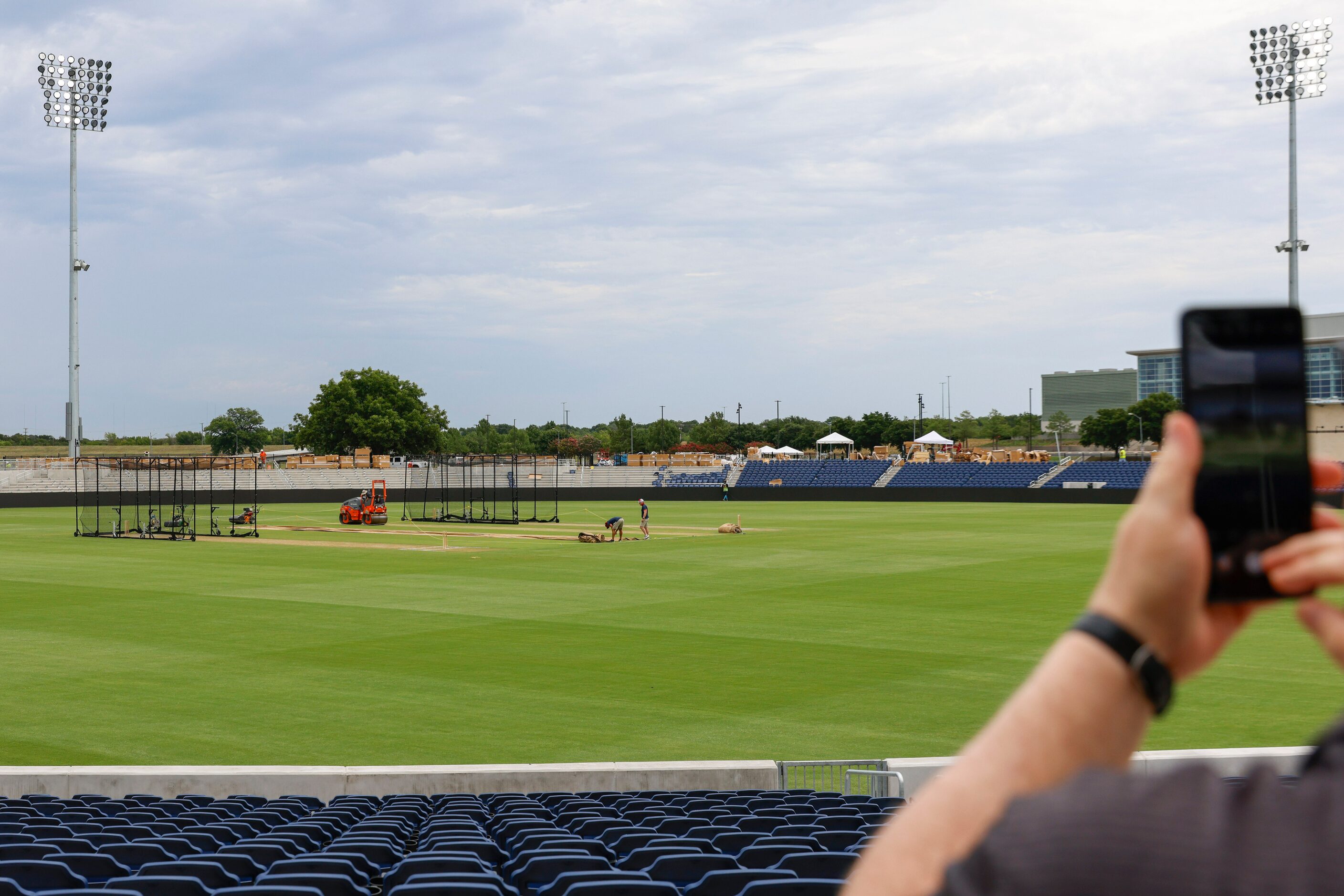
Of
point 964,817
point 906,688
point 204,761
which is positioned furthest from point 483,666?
point 964,817

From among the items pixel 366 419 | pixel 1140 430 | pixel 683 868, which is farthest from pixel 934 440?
pixel 683 868

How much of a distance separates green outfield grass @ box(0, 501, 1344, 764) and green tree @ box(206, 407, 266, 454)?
154m

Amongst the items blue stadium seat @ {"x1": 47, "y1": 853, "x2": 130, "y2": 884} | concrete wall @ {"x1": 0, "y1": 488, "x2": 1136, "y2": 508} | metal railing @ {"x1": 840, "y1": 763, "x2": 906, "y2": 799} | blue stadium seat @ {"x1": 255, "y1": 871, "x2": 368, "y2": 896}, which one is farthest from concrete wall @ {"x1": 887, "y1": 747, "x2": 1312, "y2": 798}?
concrete wall @ {"x1": 0, "y1": 488, "x2": 1136, "y2": 508}

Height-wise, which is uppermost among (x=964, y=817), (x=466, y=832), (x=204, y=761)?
(x=964, y=817)

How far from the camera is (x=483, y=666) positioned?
20.4 meters

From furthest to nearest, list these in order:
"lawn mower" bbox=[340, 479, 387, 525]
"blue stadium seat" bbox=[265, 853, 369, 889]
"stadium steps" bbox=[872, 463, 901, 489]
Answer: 1. "stadium steps" bbox=[872, 463, 901, 489]
2. "lawn mower" bbox=[340, 479, 387, 525]
3. "blue stadium seat" bbox=[265, 853, 369, 889]

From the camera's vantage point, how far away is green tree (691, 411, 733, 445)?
Result: 18562 cm

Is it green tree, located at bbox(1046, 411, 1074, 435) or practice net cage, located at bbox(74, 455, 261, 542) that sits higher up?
green tree, located at bbox(1046, 411, 1074, 435)

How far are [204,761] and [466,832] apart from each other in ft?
25.0

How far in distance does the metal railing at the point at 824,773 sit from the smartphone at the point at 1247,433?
11.3 m

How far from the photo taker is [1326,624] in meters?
1.66

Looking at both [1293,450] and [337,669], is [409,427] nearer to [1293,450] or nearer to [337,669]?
[337,669]

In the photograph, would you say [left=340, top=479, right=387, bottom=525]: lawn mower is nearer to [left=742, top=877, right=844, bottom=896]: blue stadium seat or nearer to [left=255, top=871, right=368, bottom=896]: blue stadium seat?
[left=255, top=871, right=368, bottom=896]: blue stadium seat

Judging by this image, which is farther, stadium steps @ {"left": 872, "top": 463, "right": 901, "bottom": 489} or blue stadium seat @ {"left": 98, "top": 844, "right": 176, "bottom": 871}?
stadium steps @ {"left": 872, "top": 463, "right": 901, "bottom": 489}
